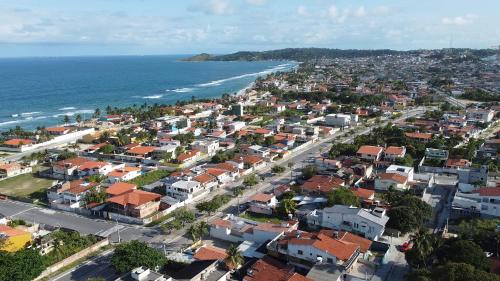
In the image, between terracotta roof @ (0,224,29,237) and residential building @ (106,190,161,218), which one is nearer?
terracotta roof @ (0,224,29,237)

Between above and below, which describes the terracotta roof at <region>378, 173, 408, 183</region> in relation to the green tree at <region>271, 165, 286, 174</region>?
above

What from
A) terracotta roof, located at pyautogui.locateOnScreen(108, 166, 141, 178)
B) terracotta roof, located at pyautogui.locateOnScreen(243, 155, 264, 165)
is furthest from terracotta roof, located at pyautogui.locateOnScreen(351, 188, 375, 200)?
terracotta roof, located at pyautogui.locateOnScreen(108, 166, 141, 178)

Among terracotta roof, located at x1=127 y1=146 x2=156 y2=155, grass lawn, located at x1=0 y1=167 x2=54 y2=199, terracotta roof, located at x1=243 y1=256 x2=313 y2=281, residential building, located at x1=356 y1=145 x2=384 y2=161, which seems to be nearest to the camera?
terracotta roof, located at x1=243 y1=256 x2=313 y2=281

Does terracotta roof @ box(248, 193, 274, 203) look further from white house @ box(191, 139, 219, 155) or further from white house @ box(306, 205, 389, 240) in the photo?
white house @ box(191, 139, 219, 155)

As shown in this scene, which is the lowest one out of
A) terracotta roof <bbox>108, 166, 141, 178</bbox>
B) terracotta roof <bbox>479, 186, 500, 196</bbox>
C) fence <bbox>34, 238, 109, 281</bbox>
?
fence <bbox>34, 238, 109, 281</bbox>

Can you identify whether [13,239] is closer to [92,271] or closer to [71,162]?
[92,271]

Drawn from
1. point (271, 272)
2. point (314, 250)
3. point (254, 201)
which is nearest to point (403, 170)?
point (254, 201)

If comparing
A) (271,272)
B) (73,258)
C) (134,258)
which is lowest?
(73,258)

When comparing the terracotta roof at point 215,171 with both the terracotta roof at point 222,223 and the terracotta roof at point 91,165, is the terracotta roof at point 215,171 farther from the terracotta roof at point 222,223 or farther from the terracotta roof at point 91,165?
the terracotta roof at point 91,165
